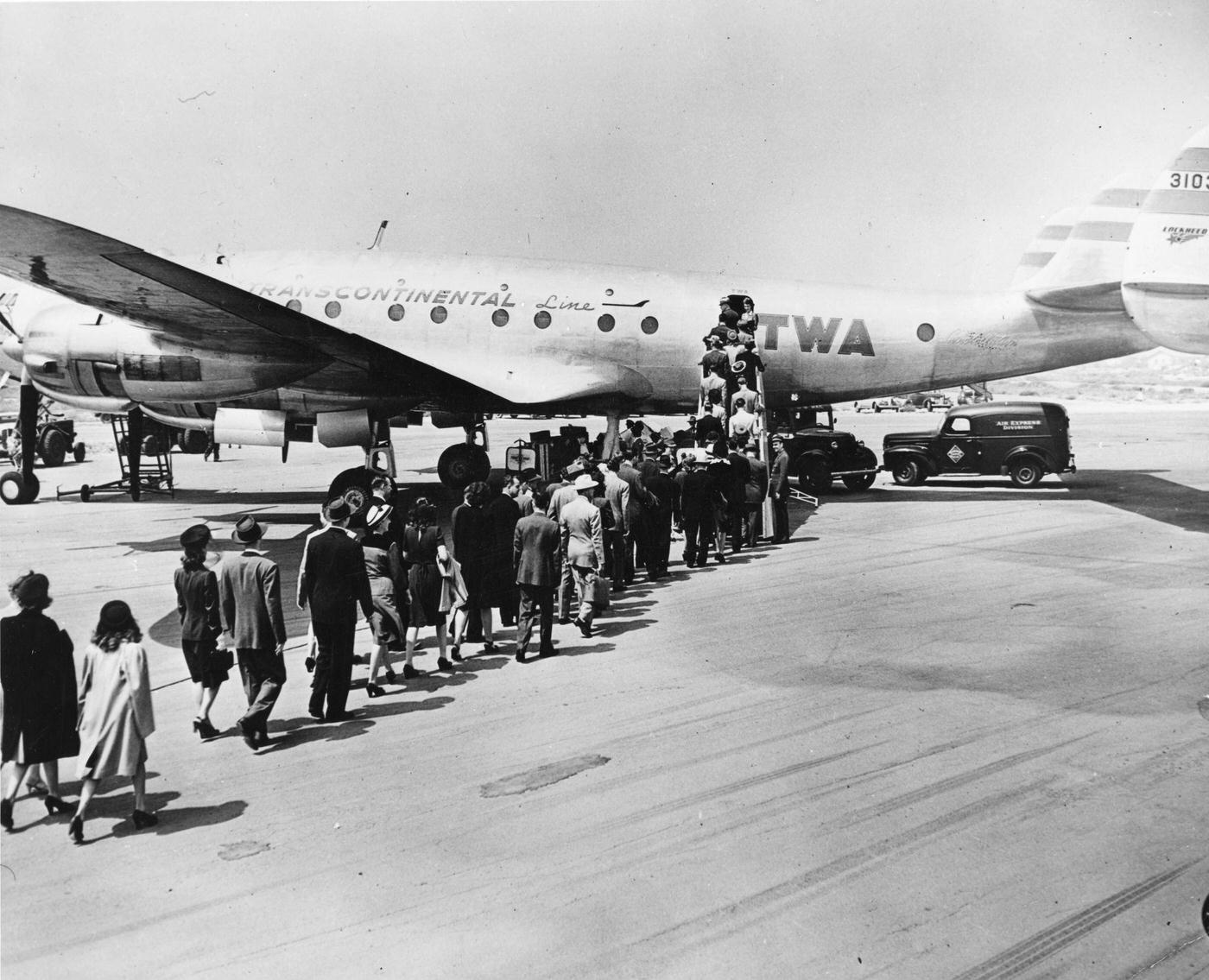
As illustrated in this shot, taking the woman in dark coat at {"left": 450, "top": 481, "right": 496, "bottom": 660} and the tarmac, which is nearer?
the tarmac

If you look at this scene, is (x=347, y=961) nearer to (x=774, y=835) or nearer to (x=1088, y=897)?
(x=774, y=835)

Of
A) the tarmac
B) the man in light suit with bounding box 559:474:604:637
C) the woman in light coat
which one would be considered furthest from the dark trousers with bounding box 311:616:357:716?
the man in light suit with bounding box 559:474:604:637

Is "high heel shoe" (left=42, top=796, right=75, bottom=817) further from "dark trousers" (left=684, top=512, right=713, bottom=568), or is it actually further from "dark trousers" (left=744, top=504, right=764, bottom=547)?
"dark trousers" (left=744, top=504, right=764, bottom=547)

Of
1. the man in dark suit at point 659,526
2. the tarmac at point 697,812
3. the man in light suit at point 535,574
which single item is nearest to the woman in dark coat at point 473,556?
the man in light suit at point 535,574

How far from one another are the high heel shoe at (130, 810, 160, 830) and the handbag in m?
5.24

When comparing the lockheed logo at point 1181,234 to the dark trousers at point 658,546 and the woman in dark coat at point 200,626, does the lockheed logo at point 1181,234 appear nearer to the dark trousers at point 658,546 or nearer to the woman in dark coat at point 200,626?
the dark trousers at point 658,546

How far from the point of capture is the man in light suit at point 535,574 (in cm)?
916

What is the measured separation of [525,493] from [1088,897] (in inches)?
300

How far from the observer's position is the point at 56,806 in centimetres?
581

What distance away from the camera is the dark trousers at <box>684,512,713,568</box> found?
1340 centimetres

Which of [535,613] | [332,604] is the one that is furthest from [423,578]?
[332,604]

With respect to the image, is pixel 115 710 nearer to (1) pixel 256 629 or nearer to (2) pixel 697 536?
(1) pixel 256 629

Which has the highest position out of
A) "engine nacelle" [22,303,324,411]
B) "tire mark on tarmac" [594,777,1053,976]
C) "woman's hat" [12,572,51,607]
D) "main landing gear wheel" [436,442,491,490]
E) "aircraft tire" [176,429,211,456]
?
"engine nacelle" [22,303,324,411]

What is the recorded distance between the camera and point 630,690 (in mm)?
8086
